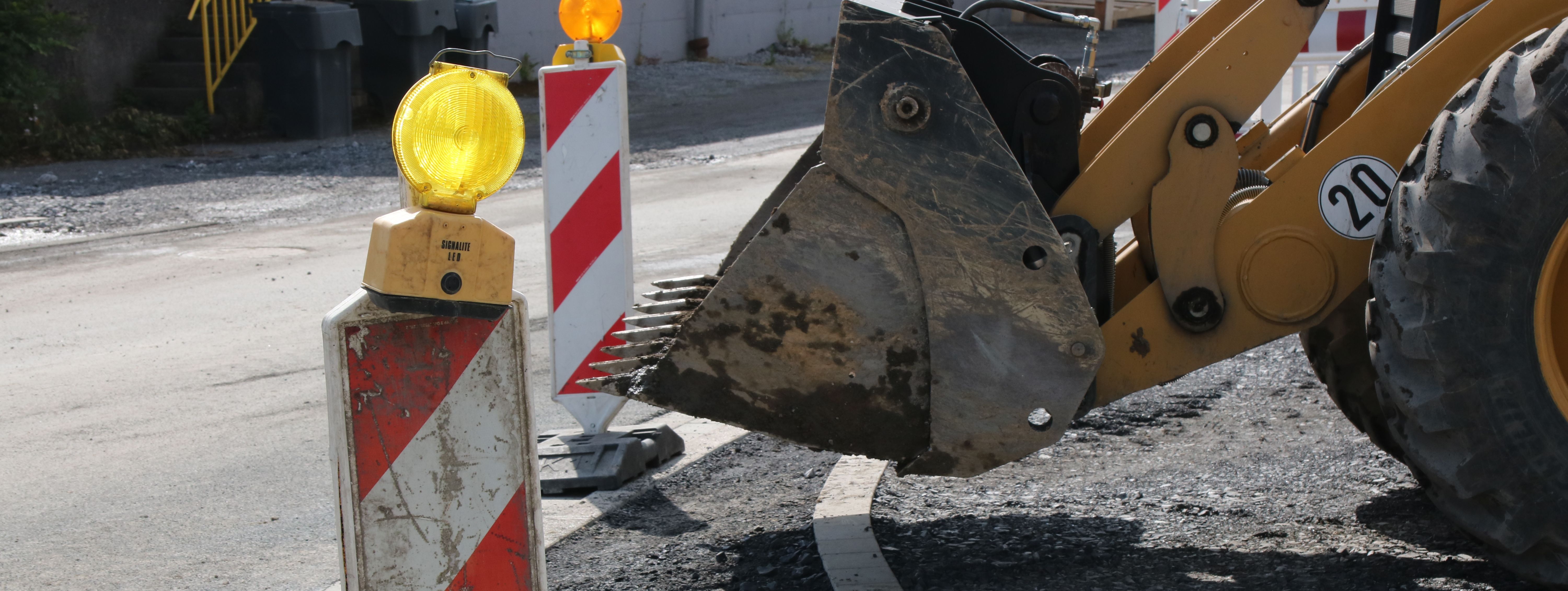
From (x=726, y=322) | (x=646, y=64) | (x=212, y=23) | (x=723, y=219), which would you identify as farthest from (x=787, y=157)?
(x=726, y=322)

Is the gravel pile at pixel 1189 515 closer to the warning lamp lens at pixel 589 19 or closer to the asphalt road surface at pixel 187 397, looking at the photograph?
the asphalt road surface at pixel 187 397

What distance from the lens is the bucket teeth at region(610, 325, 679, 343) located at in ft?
10.0

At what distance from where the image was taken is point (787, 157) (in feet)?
41.8

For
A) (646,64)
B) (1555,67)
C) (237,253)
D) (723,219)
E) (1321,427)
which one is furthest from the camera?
(646,64)

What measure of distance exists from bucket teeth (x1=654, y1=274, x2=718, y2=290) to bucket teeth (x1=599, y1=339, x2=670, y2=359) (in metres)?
0.34

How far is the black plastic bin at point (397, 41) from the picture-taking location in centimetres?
1420

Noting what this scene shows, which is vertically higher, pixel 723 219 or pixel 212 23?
pixel 212 23

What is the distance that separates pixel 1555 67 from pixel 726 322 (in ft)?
5.82

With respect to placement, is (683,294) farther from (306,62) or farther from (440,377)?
(306,62)

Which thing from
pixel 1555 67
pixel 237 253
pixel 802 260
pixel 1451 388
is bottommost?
pixel 237 253

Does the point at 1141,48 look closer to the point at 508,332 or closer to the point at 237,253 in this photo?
the point at 237,253

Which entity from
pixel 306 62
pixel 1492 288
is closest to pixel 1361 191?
pixel 1492 288

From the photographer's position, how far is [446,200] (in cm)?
189

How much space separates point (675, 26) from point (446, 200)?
20400mm
